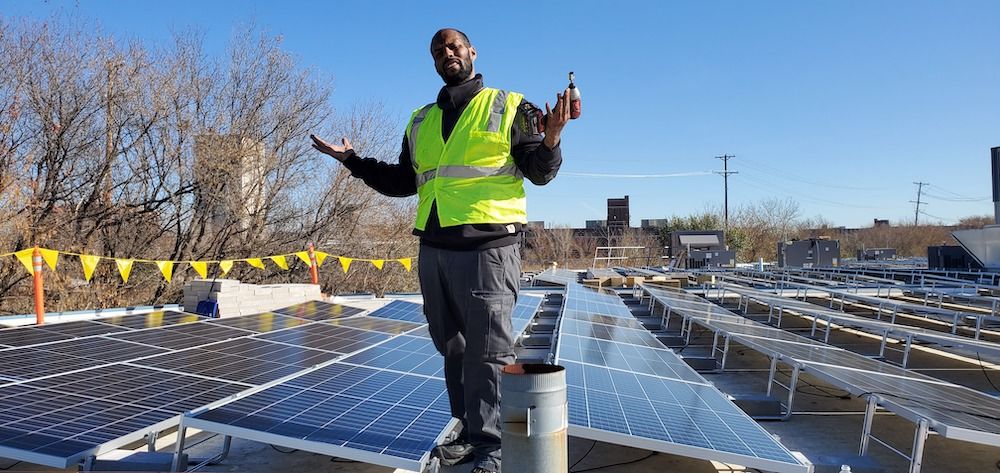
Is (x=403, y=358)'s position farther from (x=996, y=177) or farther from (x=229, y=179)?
(x=996, y=177)

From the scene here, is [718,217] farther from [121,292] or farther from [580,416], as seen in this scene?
[580,416]

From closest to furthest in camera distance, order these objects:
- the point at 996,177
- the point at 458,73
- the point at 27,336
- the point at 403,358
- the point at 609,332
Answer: the point at 458,73, the point at 403,358, the point at 27,336, the point at 609,332, the point at 996,177

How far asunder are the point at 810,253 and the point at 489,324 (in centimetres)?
3062

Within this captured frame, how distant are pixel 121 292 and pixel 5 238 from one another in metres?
3.23

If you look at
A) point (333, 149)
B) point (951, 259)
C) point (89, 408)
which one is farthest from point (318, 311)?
point (951, 259)

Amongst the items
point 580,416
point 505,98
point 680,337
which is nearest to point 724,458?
point 580,416

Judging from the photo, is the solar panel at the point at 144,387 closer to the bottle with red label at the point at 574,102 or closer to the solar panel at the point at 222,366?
the solar panel at the point at 222,366

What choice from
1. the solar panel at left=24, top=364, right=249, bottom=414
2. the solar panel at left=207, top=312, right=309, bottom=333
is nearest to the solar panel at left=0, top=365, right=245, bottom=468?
the solar panel at left=24, top=364, right=249, bottom=414

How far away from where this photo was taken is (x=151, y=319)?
757cm

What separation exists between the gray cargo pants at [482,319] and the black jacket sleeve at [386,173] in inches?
23.2

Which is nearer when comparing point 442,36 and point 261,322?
point 442,36

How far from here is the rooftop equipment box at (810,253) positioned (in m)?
29.3

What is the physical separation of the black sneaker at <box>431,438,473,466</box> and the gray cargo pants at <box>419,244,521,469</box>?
42 millimetres

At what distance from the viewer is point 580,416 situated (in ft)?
9.84
